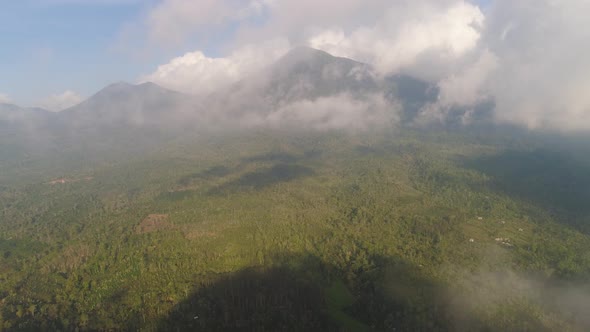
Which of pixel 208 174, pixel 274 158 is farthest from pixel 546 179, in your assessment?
pixel 208 174

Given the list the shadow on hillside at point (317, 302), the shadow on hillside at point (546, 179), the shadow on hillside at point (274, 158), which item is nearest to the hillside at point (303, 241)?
the shadow on hillside at point (317, 302)

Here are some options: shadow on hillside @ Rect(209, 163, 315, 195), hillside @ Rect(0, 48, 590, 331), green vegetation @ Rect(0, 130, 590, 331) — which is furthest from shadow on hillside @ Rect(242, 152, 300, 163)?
green vegetation @ Rect(0, 130, 590, 331)

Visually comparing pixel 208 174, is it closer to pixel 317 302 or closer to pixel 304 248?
pixel 304 248

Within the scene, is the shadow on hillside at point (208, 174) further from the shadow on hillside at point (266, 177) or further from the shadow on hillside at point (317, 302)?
the shadow on hillside at point (317, 302)

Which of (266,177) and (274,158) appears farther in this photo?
(274,158)

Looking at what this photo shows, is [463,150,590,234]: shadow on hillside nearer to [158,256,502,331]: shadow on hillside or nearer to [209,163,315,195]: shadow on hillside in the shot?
[158,256,502,331]: shadow on hillside

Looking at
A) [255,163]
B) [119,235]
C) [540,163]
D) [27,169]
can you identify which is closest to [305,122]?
[255,163]
